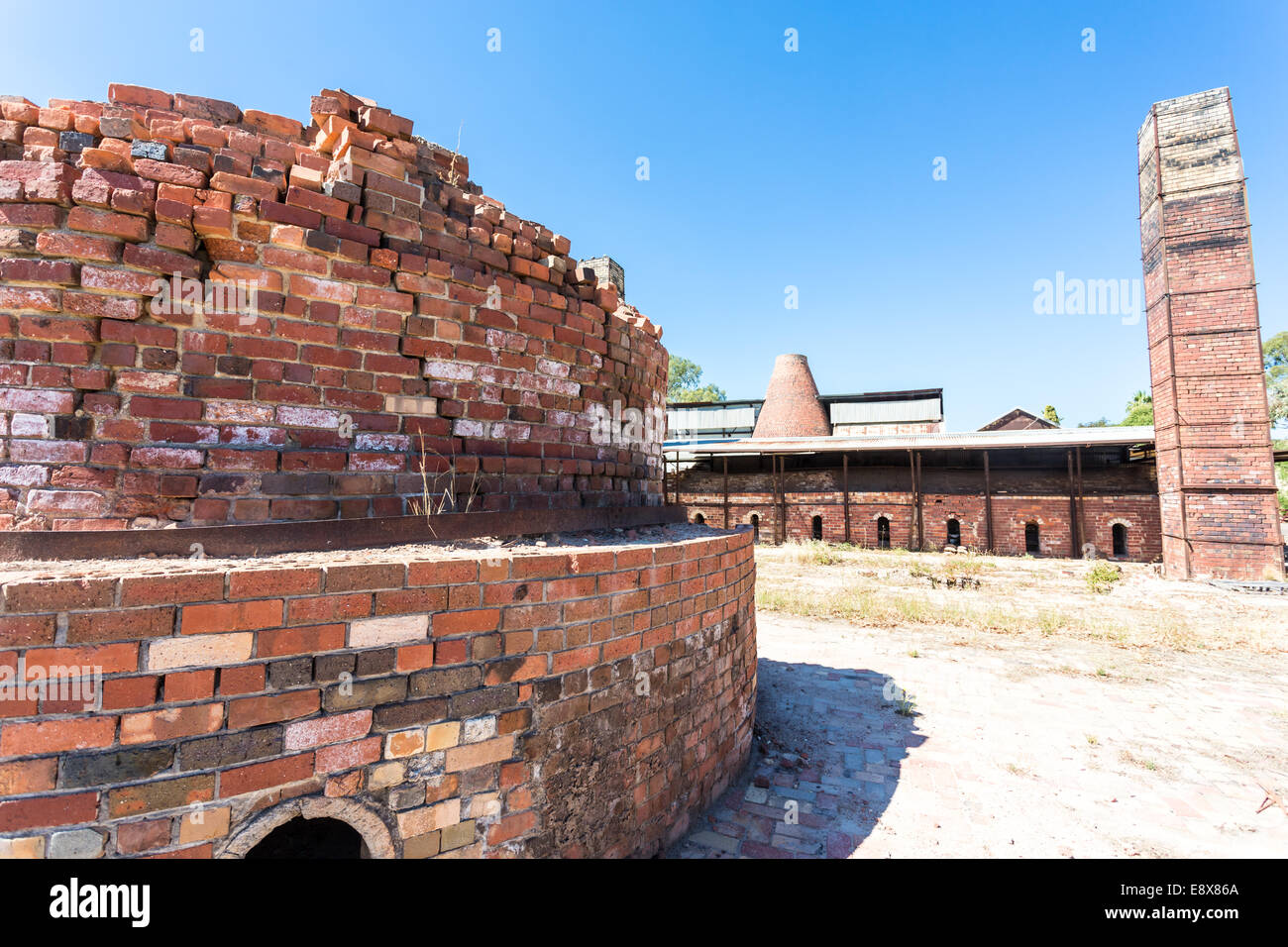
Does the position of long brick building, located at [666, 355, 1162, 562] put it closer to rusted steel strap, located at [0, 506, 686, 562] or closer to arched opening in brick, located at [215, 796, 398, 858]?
rusted steel strap, located at [0, 506, 686, 562]

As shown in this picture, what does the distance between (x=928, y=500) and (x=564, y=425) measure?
16.0 meters

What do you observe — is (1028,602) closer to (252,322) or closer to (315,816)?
(315,816)

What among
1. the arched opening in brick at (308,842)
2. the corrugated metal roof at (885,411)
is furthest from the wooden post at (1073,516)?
the arched opening in brick at (308,842)

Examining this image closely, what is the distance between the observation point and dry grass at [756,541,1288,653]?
23.4 ft

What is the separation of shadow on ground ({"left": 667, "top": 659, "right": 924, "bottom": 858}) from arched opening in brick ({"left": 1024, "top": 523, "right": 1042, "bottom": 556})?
42.5ft

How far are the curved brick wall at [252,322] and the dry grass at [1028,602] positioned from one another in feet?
23.5

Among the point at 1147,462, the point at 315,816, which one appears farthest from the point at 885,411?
the point at 315,816

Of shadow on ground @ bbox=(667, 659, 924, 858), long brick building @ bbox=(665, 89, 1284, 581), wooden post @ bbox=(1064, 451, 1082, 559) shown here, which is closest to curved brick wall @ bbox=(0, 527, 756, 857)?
shadow on ground @ bbox=(667, 659, 924, 858)

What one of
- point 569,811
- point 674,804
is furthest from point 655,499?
point 569,811

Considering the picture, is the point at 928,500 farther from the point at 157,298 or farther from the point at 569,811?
the point at 157,298

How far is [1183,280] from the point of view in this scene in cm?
1112

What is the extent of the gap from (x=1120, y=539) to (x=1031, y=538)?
2.01m

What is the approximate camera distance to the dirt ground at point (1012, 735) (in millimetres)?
2842

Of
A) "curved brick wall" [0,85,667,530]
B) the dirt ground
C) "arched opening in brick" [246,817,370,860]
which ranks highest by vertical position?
"curved brick wall" [0,85,667,530]
